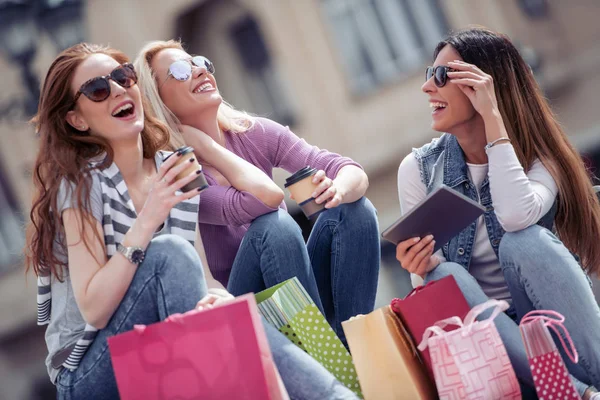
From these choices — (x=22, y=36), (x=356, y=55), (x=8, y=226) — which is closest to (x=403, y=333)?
(x=22, y=36)

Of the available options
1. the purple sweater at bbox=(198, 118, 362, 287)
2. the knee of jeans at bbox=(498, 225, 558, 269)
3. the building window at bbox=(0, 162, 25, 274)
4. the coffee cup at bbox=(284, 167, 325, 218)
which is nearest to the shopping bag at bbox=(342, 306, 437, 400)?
the knee of jeans at bbox=(498, 225, 558, 269)

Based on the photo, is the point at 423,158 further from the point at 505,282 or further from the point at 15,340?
the point at 15,340

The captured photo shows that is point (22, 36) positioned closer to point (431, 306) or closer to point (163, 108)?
point (163, 108)

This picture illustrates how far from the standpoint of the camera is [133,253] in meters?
2.18

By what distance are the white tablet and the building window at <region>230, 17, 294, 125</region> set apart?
7912 millimetres

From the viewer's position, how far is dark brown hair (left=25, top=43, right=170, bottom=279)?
7.54 feet

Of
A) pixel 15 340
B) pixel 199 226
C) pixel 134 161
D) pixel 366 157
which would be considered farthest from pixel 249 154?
pixel 15 340

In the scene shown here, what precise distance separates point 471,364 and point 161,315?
2.48 ft

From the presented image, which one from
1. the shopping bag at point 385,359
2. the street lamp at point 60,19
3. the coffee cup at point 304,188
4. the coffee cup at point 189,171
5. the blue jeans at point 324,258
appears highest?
the street lamp at point 60,19

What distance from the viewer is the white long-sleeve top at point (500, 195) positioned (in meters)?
2.40

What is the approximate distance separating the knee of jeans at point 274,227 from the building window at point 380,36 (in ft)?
25.1

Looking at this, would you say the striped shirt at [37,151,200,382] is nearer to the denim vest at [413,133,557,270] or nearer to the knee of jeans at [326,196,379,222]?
the knee of jeans at [326,196,379,222]

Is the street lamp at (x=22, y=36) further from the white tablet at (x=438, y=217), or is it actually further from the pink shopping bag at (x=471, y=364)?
the pink shopping bag at (x=471, y=364)

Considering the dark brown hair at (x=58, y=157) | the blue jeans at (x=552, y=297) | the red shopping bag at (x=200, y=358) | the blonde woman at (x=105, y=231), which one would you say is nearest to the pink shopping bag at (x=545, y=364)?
the blue jeans at (x=552, y=297)
